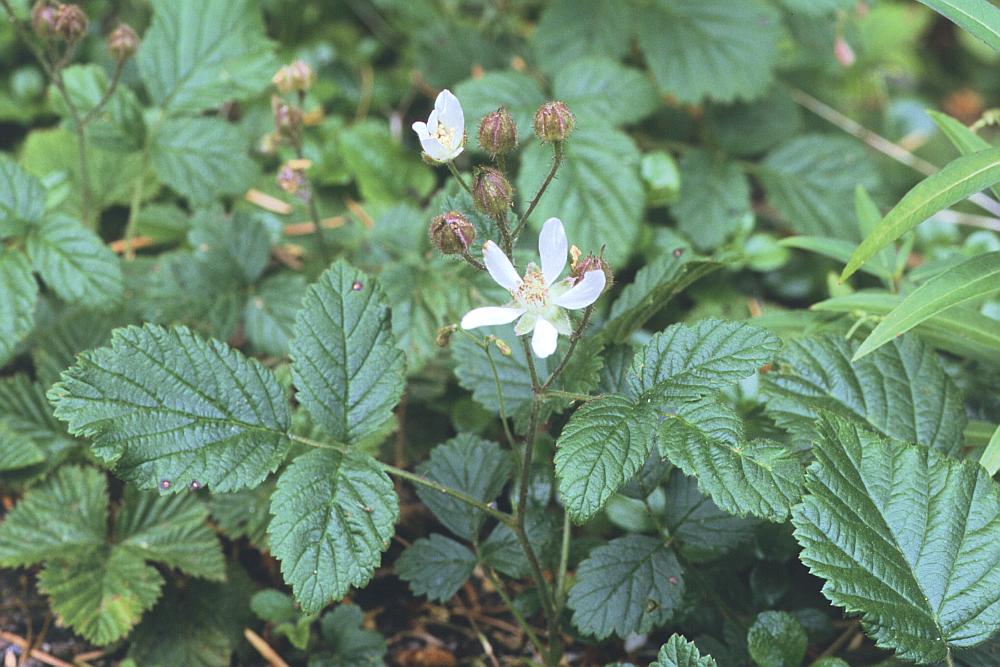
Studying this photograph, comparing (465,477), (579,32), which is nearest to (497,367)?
(465,477)

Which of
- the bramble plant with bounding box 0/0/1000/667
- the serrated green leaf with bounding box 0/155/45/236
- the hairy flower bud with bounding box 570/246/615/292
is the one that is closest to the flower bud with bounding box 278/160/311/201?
the bramble plant with bounding box 0/0/1000/667

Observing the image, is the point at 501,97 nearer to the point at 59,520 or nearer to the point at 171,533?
the point at 171,533

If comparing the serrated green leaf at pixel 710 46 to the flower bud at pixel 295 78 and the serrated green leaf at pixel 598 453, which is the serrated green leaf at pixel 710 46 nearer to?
the flower bud at pixel 295 78

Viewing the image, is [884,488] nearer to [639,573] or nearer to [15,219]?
[639,573]

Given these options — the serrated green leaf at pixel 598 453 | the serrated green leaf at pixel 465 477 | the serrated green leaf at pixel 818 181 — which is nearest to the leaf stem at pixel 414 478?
the serrated green leaf at pixel 465 477

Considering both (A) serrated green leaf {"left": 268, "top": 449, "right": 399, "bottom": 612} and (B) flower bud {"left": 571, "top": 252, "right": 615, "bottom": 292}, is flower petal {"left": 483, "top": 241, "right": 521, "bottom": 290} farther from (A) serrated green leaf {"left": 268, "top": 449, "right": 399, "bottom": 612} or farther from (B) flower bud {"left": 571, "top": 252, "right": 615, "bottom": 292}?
(A) serrated green leaf {"left": 268, "top": 449, "right": 399, "bottom": 612}
